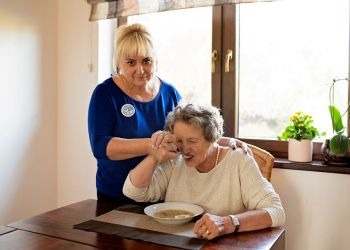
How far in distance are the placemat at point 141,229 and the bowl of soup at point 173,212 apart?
0.08 ft

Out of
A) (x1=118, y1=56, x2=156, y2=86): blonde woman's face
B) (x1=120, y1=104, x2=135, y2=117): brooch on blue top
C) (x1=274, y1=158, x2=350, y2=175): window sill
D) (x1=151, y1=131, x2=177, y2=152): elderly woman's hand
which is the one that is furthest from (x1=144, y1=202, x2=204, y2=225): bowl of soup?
(x1=274, y1=158, x2=350, y2=175): window sill

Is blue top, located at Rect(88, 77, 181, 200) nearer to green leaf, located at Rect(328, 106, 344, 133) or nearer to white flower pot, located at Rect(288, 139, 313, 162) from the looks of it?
white flower pot, located at Rect(288, 139, 313, 162)

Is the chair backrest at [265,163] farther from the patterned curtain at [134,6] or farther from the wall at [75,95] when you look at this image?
the wall at [75,95]

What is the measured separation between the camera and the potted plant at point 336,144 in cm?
199

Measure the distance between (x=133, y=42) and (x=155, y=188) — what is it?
64cm

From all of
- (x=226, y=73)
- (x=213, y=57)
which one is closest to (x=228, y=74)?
(x=226, y=73)

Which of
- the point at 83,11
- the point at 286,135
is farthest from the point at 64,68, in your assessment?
the point at 286,135

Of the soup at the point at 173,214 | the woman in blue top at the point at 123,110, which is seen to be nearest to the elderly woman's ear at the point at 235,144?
the woman in blue top at the point at 123,110

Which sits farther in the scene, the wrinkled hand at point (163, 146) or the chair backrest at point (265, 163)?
the chair backrest at point (265, 163)

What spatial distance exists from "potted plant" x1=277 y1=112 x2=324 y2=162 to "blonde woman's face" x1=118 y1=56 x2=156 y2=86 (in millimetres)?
878

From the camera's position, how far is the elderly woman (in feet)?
5.06

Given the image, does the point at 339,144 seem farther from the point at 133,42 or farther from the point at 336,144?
the point at 133,42

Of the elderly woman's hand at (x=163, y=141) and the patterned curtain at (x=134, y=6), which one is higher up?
the patterned curtain at (x=134, y=6)

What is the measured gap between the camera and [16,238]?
133cm
